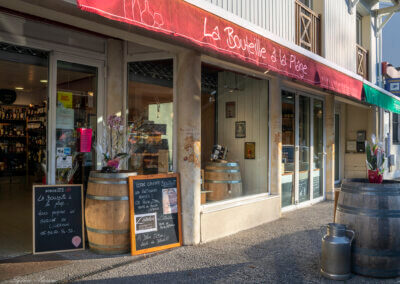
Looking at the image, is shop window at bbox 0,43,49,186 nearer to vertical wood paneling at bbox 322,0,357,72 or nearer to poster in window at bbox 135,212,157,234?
poster in window at bbox 135,212,157,234

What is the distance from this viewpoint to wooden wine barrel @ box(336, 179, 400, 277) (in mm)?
3570

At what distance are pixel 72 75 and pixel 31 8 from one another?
1.60 metres

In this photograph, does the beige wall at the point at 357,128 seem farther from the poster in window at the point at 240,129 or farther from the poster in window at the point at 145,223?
the poster in window at the point at 145,223

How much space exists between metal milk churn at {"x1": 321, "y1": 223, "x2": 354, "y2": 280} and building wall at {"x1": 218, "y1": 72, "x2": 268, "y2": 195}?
282 cm

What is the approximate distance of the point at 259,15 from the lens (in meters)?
5.82

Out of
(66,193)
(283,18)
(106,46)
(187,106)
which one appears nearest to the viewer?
(66,193)

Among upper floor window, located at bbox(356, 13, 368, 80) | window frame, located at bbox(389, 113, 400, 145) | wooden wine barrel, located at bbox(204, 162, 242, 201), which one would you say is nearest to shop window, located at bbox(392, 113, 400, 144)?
window frame, located at bbox(389, 113, 400, 145)

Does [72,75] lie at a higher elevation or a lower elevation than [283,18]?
lower

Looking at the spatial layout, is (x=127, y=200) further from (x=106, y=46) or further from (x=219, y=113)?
(x=219, y=113)

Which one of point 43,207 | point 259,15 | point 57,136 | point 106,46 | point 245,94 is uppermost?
point 259,15

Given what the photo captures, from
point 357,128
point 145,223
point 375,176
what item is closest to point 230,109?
point 145,223

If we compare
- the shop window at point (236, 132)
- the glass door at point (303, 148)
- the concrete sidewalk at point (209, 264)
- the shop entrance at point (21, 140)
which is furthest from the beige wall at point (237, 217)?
the shop entrance at point (21, 140)

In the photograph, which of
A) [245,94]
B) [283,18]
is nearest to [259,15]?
[283,18]

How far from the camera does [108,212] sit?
13.5ft
